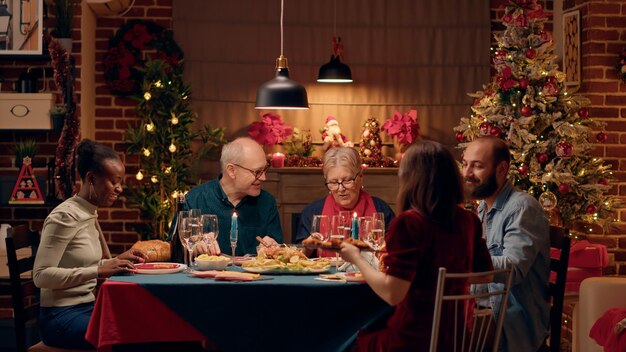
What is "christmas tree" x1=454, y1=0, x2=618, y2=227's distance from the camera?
6.28 m

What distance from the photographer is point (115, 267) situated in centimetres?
371

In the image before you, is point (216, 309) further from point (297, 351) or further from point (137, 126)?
point (137, 126)

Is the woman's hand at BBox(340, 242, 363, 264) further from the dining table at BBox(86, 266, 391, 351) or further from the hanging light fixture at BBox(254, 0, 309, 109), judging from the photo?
the hanging light fixture at BBox(254, 0, 309, 109)

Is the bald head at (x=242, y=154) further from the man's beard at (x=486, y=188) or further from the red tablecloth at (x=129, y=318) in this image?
the red tablecloth at (x=129, y=318)

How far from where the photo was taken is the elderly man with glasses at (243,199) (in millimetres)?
4785

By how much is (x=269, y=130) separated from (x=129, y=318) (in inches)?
166

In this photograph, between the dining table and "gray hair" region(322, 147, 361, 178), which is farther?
"gray hair" region(322, 147, 361, 178)

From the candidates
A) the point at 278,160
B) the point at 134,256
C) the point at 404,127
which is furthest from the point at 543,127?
the point at 134,256

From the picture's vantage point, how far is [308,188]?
7406 millimetres

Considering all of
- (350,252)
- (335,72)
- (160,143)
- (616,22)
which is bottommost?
(350,252)

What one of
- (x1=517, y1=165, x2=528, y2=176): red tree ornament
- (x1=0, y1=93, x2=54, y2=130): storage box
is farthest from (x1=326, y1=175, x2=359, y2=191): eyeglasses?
(x1=0, y1=93, x2=54, y2=130): storage box

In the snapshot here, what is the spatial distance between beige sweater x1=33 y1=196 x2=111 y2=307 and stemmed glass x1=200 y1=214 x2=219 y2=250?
462 mm

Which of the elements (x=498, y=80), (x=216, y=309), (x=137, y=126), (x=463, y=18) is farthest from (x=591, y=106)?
(x=216, y=309)

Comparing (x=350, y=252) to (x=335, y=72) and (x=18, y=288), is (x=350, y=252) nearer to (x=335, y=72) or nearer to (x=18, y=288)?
(x=18, y=288)
